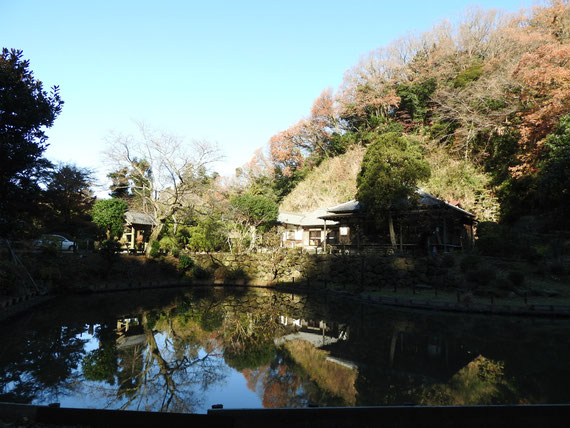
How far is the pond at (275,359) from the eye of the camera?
5391mm

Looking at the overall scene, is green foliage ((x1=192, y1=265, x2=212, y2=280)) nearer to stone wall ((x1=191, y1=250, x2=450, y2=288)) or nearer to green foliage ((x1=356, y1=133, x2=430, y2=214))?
stone wall ((x1=191, y1=250, x2=450, y2=288))

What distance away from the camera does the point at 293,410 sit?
3.37m

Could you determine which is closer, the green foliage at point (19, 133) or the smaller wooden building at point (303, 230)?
the green foliage at point (19, 133)

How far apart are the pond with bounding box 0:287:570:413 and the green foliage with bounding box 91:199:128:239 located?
1066cm

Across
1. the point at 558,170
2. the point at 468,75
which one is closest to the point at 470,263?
the point at 558,170

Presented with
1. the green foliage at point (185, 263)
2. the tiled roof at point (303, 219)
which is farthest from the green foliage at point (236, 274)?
the tiled roof at point (303, 219)

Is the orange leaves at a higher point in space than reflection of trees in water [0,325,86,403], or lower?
higher

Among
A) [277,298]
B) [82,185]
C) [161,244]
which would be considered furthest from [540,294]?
[82,185]

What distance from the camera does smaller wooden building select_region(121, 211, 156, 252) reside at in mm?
25547

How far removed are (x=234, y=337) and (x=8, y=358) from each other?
15.5ft

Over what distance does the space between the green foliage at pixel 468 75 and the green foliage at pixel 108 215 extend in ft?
95.0

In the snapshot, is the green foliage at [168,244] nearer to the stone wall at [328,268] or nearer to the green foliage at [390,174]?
the stone wall at [328,268]

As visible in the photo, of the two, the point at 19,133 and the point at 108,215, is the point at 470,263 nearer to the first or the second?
the point at 19,133

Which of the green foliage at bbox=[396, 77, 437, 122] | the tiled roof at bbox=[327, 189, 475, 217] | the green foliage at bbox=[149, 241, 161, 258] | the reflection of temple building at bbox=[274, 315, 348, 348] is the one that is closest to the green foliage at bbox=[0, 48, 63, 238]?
the reflection of temple building at bbox=[274, 315, 348, 348]
